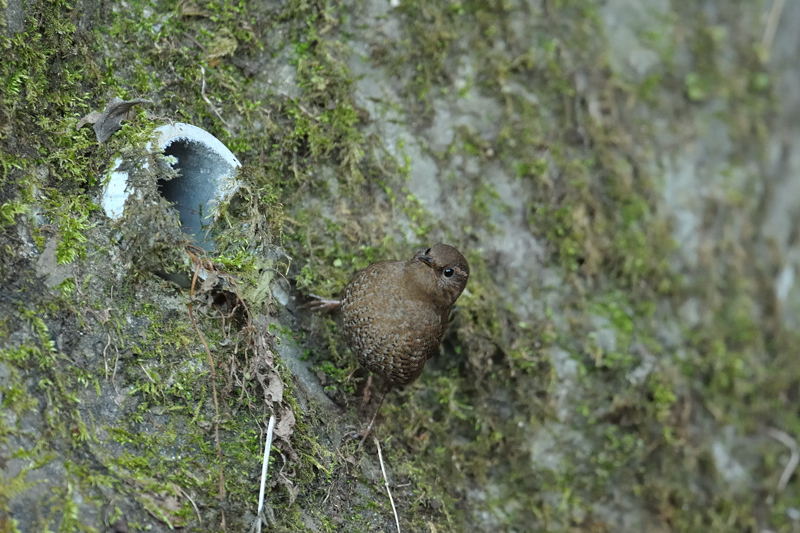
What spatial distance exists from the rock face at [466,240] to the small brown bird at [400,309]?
0.13 ft

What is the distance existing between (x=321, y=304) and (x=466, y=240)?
1220mm

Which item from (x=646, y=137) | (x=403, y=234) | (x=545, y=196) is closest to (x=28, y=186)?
(x=403, y=234)

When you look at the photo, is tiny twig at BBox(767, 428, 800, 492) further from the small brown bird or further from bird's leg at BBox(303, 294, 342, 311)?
bird's leg at BBox(303, 294, 342, 311)

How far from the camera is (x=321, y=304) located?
4.21 meters

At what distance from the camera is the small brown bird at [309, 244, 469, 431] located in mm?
3781

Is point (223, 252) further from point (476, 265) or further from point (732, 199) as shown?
point (732, 199)

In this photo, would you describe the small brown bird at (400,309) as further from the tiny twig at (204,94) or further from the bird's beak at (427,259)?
the tiny twig at (204,94)

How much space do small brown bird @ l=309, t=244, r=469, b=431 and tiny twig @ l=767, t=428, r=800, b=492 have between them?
3.30 m

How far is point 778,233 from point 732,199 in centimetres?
55

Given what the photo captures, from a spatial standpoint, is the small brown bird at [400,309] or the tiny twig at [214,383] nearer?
the tiny twig at [214,383]

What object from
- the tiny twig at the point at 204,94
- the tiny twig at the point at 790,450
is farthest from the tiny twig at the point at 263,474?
the tiny twig at the point at 790,450

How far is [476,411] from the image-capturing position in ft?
15.1

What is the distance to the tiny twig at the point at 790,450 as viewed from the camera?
200 inches

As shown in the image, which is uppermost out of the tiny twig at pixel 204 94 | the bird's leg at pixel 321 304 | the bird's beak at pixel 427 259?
the tiny twig at pixel 204 94
